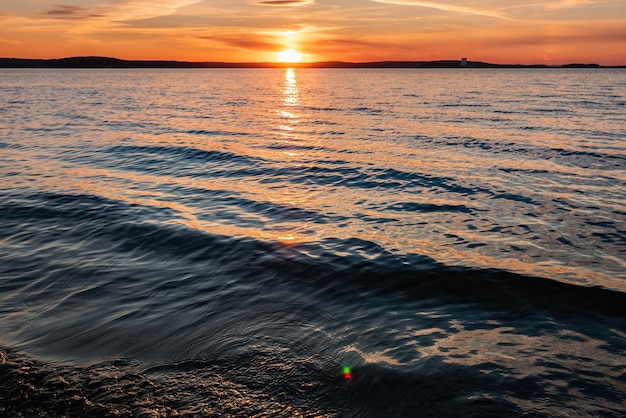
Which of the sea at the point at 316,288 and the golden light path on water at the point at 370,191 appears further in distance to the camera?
the golden light path on water at the point at 370,191

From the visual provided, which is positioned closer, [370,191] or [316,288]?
[316,288]

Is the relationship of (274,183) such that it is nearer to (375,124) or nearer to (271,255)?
(271,255)

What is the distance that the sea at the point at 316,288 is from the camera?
5.99 meters

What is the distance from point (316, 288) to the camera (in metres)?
9.60

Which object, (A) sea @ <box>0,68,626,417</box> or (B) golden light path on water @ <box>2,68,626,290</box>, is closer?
(A) sea @ <box>0,68,626,417</box>

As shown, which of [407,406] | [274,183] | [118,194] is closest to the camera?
[407,406]

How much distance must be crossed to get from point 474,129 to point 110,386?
3124 cm

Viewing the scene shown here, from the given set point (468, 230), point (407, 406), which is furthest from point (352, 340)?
point (468, 230)

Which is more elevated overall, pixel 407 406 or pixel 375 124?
pixel 375 124

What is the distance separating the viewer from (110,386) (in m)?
5.92

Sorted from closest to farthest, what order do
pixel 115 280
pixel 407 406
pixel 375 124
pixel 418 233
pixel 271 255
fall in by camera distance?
pixel 407 406 → pixel 115 280 → pixel 271 255 → pixel 418 233 → pixel 375 124

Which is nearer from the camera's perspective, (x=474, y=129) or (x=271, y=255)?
(x=271, y=255)

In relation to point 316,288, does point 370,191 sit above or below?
above

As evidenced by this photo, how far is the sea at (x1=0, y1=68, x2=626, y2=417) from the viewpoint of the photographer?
599 centimetres
